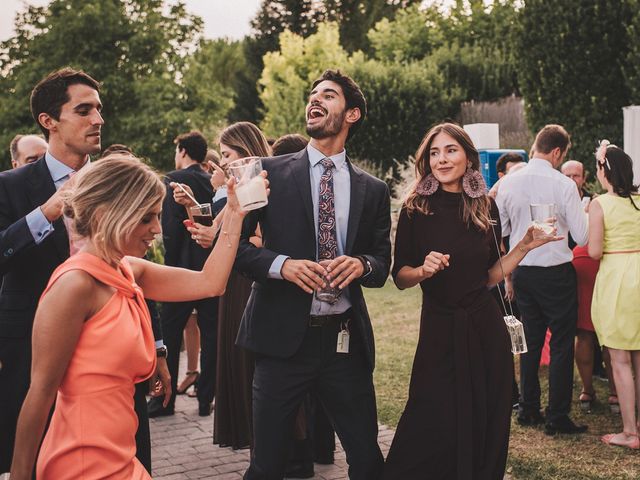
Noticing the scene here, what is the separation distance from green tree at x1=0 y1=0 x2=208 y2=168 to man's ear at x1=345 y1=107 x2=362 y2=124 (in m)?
26.7

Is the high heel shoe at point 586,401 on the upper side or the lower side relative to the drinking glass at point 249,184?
lower

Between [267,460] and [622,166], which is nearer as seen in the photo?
[267,460]

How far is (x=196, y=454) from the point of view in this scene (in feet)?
18.4

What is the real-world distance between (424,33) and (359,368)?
109ft

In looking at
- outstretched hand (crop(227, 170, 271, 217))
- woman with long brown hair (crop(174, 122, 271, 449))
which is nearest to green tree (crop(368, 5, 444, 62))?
woman with long brown hair (crop(174, 122, 271, 449))

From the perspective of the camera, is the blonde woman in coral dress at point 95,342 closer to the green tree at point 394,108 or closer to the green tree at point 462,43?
the green tree at point 394,108

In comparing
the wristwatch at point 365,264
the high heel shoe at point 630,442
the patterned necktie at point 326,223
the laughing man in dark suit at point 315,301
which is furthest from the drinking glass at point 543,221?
the high heel shoe at point 630,442

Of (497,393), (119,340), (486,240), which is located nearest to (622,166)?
(486,240)

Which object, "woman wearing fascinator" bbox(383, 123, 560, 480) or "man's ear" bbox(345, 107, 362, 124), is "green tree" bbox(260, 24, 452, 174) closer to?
"woman wearing fascinator" bbox(383, 123, 560, 480)

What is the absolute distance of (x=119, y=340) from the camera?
2.46m

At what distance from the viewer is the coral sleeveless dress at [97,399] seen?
2.40 metres

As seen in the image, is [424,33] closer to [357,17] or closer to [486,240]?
[357,17]

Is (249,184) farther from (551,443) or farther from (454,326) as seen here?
A: (551,443)

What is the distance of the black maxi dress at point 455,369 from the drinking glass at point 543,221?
0.32 m
